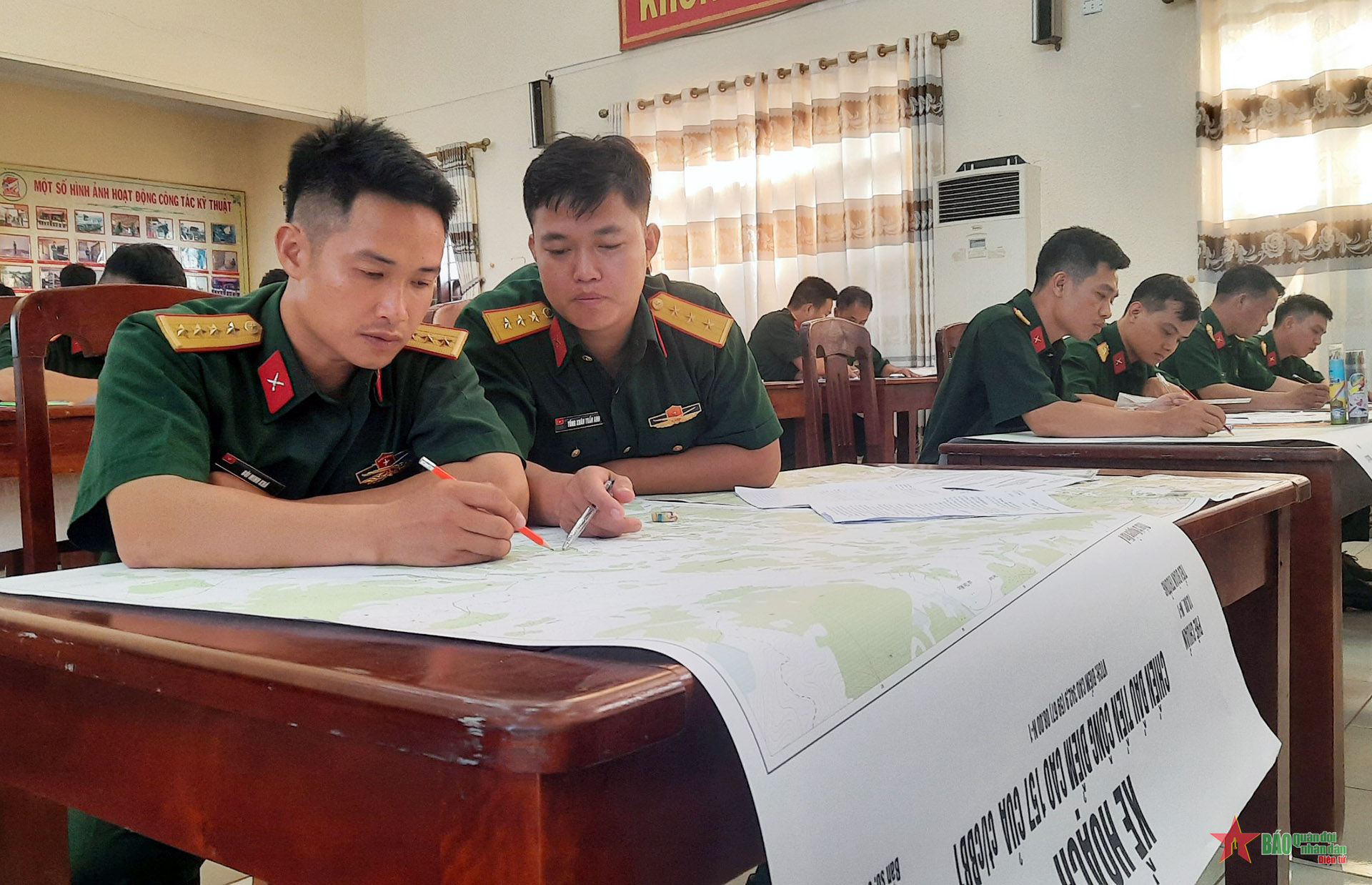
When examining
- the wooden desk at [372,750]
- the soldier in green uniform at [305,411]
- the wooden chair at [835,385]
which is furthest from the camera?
the wooden chair at [835,385]

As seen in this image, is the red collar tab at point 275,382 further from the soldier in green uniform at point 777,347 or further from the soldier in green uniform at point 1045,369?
the soldier in green uniform at point 777,347

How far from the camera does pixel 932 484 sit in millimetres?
1152

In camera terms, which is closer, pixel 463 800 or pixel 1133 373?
pixel 463 800

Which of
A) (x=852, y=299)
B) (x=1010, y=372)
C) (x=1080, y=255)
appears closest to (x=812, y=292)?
(x=852, y=299)

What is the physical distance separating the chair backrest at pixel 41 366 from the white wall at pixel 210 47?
5.50m

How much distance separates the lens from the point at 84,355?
6.51 feet

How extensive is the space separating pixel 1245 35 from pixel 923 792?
4.87m

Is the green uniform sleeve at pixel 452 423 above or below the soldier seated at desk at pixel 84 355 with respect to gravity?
below

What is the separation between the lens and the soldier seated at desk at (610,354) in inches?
51.2

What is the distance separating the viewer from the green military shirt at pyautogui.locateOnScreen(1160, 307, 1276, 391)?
3686 millimetres

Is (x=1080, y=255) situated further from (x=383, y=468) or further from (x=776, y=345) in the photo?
(x=776, y=345)

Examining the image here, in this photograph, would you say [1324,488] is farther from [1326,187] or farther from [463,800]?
[1326,187]

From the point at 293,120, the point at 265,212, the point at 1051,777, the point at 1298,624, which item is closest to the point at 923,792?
the point at 1051,777

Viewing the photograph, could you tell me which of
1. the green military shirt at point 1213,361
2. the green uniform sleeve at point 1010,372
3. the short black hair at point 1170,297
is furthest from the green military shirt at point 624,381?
the green military shirt at point 1213,361
